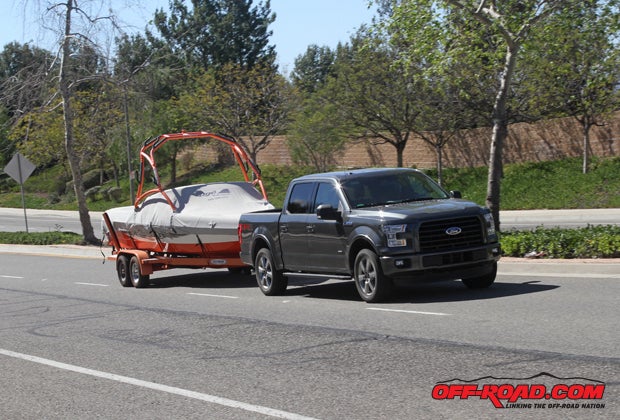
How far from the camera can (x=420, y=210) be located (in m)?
13.0

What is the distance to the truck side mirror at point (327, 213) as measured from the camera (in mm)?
13672

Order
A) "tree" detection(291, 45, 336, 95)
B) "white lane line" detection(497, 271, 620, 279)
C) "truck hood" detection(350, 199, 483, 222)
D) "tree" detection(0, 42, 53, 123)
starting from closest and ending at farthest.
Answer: "truck hood" detection(350, 199, 483, 222) → "white lane line" detection(497, 271, 620, 279) → "tree" detection(0, 42, 53, 123) → "tree" detection(291, 45, 336, 95)

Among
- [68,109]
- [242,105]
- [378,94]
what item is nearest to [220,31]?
[242,105]

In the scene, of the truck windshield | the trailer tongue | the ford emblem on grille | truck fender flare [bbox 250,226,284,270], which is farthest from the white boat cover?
the ford emblem on grille

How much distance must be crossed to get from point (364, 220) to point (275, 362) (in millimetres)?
4265

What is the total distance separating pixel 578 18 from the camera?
60.7 ft

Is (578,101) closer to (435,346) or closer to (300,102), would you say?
(300,102)

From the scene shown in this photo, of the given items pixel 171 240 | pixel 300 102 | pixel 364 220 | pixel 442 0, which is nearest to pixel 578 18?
pixel 442 0

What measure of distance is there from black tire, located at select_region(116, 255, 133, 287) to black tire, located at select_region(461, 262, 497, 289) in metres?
8.06

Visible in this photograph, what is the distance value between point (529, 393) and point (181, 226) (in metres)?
11.6

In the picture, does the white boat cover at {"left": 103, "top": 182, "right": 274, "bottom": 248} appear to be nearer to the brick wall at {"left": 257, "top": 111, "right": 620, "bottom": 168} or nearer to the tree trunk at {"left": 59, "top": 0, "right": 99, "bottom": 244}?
the tree trunk at {"left": 59, "top": 0, "right": 99, "bottom": 244}

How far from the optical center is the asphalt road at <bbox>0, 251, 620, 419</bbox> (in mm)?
7414

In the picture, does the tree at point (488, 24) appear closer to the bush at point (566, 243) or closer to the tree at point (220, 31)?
the bush at point (566, 243)

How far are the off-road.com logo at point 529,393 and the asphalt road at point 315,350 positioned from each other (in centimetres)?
5
